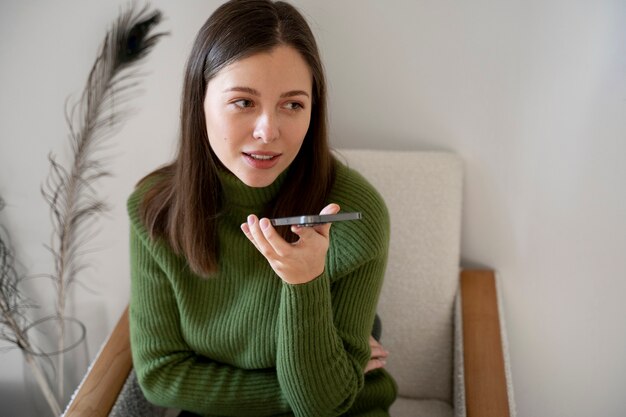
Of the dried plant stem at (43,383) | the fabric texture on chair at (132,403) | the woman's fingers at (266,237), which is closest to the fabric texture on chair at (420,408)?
the fabric texture on chair at (132,403)

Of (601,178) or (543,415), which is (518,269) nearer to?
(601,178)

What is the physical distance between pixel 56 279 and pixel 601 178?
1.26 metres

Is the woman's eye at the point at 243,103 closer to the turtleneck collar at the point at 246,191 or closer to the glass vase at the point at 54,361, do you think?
the turtleneck collar at the point at 246,191

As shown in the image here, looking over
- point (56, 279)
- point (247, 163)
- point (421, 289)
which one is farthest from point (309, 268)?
point (56, 279)

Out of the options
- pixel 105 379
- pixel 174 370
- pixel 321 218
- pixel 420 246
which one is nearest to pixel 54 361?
pixel 105 379

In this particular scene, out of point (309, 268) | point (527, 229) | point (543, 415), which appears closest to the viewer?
point (309, 268)

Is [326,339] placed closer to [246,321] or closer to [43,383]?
[246,321]

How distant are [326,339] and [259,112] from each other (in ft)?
1.18

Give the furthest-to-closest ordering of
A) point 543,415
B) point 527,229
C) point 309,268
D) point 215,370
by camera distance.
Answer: point 543,415 < point 527,229 < point 215,370 < point 309,268

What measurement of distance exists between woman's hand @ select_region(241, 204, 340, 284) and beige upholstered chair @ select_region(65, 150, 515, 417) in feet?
1.43

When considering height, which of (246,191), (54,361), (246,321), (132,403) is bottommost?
(54,361)

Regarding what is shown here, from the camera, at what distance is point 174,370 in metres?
1.05

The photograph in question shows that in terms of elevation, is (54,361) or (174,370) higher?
(174,370)

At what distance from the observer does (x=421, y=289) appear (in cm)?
Result: 127
